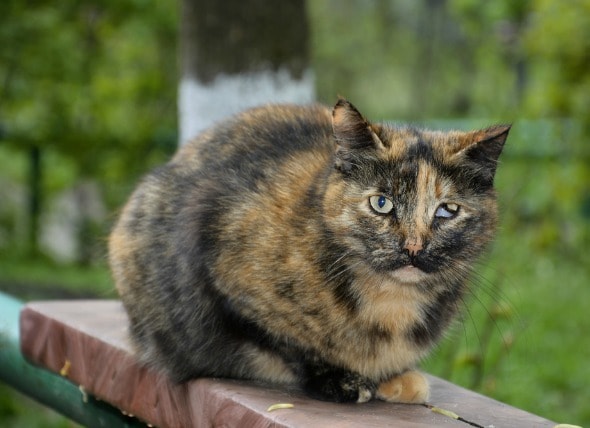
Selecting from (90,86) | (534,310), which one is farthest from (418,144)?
(90,86)

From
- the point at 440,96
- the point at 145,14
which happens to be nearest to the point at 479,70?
the point at 440,96

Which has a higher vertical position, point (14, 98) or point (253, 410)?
point (253, 410)

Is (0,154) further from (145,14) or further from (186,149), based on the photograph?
(186,149)

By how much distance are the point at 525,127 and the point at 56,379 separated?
18.3ft

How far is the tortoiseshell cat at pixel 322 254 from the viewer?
8.34 feet

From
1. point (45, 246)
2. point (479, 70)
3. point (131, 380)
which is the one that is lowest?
point (45, 246)

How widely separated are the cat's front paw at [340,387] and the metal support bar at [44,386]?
616mm

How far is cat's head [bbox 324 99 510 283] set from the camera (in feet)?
8.15

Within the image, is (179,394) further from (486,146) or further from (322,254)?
(486,146)

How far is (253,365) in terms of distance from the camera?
281cm

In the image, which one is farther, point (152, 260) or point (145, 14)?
point (145, 14)

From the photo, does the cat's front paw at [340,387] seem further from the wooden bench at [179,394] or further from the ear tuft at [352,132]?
the ear tuft at [352,132]

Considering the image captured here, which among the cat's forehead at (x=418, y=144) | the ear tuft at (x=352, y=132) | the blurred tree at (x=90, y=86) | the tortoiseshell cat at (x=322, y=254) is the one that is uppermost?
the ear tuft at (x=352, y=132)

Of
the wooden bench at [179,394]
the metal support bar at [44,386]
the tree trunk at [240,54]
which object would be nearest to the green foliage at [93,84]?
the tree trunk at [240,54]
